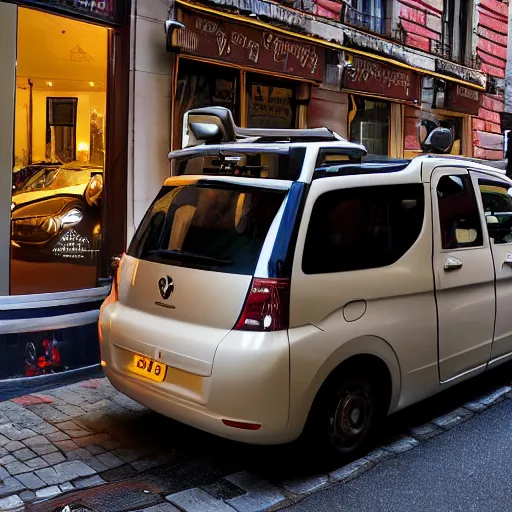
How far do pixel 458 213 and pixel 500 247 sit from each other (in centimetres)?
65

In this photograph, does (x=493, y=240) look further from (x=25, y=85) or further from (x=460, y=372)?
(x=25, y=85)

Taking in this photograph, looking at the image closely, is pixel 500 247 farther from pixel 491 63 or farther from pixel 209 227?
pixel 491 63

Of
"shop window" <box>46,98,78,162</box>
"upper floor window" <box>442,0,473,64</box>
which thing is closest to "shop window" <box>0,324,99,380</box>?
"shop window" <box>46,98,78,162</box>

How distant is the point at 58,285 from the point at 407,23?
8.25 m

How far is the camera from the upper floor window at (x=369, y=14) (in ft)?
34.7

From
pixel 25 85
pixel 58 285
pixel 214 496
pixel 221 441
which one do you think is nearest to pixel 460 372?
pixel 221 441

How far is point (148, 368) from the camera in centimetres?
407

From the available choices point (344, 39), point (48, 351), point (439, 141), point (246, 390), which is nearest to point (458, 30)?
point (344, 39)

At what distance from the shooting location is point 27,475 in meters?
4.01

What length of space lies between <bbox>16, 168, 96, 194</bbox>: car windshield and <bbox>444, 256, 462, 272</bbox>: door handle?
12.7 feet

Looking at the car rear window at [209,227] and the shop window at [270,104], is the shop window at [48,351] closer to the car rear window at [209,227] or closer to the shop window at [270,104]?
the car rear window at [209,227]

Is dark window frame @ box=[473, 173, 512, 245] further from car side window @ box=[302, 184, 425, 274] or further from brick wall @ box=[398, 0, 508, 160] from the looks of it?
brick wall @ box=[398, 0, 508, 160]

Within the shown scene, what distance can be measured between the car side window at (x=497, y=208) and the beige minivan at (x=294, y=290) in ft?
1.03

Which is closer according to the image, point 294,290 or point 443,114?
point 294,290
